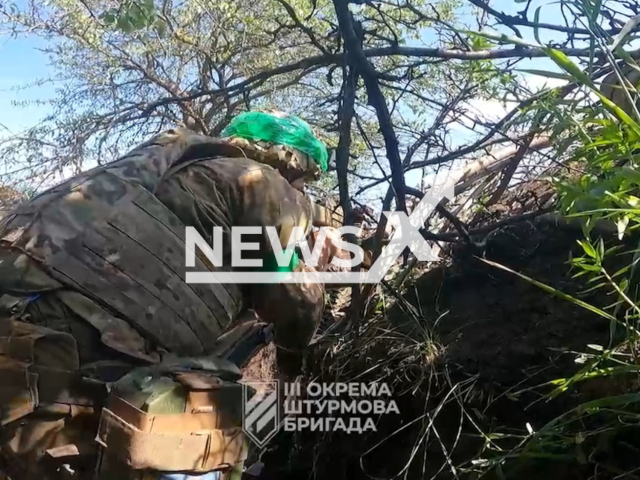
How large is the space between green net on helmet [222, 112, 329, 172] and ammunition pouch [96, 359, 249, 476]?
3.26 feet

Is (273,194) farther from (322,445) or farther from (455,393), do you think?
(322,445)

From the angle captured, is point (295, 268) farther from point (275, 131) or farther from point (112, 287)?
point (112, 287)

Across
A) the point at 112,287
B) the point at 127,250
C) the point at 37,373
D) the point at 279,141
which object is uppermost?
the point at 279,141

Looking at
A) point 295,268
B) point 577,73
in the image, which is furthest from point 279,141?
point 577,73

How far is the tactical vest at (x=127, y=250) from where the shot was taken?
6.34 feet

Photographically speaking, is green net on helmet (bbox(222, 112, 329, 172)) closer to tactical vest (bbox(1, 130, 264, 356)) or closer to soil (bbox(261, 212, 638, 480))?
tactical vest (bbox(1, 130, 264, 356))

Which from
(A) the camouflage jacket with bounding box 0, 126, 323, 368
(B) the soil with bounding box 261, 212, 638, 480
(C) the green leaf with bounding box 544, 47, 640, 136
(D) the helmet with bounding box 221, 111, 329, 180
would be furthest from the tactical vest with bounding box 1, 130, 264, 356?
(C) the green leaf with bounding box 544, 47, 640, 136

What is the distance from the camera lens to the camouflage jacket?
1912 millimetres

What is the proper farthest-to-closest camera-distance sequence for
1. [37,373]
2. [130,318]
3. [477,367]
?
[477,367] < [130,318] < [37,373]

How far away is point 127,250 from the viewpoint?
2.01m

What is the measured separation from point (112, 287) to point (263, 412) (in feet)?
3.50

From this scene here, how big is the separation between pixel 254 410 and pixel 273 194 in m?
0.89

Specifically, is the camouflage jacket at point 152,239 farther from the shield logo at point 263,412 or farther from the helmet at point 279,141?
the shield logo at point 263,412

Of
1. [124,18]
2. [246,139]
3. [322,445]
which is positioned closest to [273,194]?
[246,139]
